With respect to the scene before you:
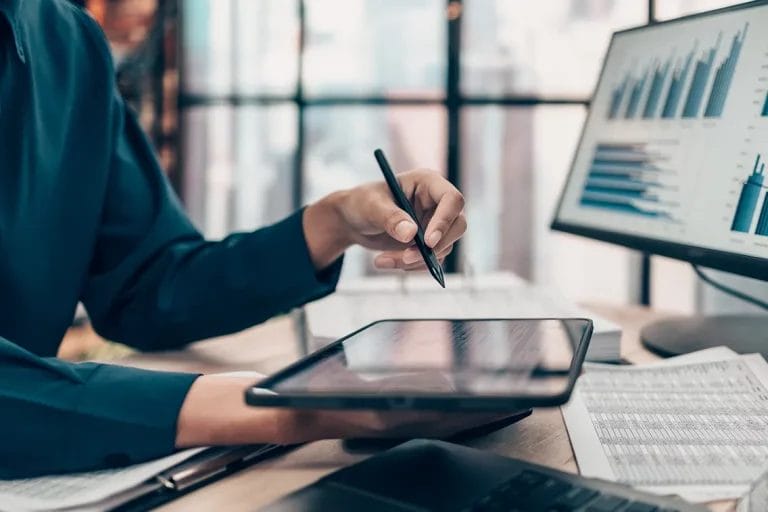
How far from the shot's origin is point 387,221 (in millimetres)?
737

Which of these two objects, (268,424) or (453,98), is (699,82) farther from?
(453,98)

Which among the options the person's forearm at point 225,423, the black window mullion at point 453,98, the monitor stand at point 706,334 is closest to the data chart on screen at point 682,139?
the monitor stand at point 706,334

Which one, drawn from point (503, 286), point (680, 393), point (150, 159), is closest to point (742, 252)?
point (680, 393)

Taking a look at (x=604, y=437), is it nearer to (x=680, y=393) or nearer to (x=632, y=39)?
(x=680, y=393)

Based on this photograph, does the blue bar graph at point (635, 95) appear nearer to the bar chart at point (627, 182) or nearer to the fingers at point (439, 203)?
the bar chart at point (627, 182)

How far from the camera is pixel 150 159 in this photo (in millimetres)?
1010

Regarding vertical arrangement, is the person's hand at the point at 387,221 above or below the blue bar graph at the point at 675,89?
below

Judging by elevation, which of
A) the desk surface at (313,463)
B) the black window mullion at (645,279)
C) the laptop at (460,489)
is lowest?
the black window mullion at (645,279)

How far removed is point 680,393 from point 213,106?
1999 millimetres

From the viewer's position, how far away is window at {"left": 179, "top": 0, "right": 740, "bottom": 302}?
7.41ft

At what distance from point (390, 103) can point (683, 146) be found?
4.77 ft

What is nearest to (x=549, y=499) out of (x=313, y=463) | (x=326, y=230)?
(x=313, y=463)

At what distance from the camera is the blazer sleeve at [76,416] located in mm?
533

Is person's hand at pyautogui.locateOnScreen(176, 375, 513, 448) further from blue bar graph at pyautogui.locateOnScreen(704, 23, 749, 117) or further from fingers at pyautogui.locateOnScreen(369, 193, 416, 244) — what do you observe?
blue bar graph at pyautogui.locateOnScreen(704, 23, 749, 117)
